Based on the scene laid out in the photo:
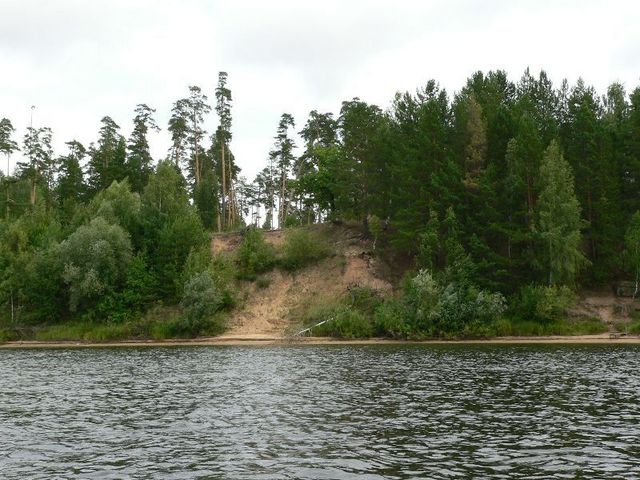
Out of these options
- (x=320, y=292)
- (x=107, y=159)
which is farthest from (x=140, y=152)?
(x=320, y=292)

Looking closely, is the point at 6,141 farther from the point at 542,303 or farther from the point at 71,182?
the point at 542,303

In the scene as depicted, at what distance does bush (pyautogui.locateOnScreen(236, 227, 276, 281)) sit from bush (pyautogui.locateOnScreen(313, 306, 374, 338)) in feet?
53.6

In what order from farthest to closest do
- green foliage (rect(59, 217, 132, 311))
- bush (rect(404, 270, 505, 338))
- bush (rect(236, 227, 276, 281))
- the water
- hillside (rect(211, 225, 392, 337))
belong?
1. bush (rect(236, 227, 276, 281))
2. hillside (rect(211, 225, 392, 337))
3. green foliage (rect(59, 217, 132, 311))
4. bush (rect(404, 270, 505, 338))
5. the water

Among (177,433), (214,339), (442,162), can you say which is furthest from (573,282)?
(177,433)

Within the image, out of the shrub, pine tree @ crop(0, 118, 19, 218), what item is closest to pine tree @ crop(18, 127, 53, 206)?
pine tree @ crop(0, 118, 19, 218)

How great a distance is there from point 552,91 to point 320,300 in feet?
145

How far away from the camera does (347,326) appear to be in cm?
6306

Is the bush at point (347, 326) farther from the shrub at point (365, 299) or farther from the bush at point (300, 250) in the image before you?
the bush at point (300, 250)

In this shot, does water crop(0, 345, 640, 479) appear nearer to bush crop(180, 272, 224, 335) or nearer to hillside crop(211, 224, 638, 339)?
bush crop(180, 272, 224, 335)

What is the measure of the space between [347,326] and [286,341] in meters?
6.60

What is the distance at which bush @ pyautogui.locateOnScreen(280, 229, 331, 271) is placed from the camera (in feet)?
251

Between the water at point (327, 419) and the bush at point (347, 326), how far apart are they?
21.0 metres

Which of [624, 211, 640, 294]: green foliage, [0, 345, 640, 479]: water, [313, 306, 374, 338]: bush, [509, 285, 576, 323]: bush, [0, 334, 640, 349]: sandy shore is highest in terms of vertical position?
[624, 211, 640, 294]: green foliage

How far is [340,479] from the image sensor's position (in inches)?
552
